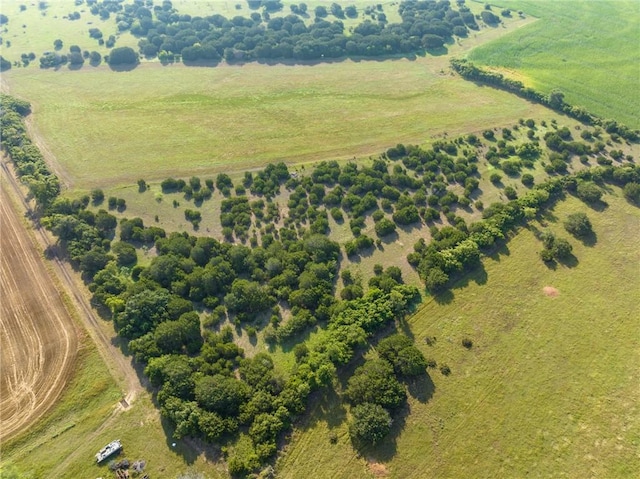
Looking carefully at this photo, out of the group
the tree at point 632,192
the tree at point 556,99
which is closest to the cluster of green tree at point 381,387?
the tree at point 632,192

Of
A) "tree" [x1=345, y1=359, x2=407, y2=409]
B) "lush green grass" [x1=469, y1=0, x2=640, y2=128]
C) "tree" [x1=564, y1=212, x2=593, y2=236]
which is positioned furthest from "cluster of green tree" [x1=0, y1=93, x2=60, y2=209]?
"lush green grass" [x1=469, y1=0, x2=640, y2=128]

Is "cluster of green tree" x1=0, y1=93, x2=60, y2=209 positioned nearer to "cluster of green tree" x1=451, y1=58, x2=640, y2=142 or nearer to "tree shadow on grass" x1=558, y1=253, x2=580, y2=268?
"tree shadow on grass" x1=558, y1=253, x2=580, y2=268

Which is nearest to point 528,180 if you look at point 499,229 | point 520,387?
point 499,229

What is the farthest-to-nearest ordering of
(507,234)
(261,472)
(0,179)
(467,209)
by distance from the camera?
(0,179) → (467,209) → (507,234) → (261,472)

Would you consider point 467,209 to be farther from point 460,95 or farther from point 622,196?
point 460,95

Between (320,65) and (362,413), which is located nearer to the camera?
(362,413)

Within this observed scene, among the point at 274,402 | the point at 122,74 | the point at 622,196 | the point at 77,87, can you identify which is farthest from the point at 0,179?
the point at 622,196
